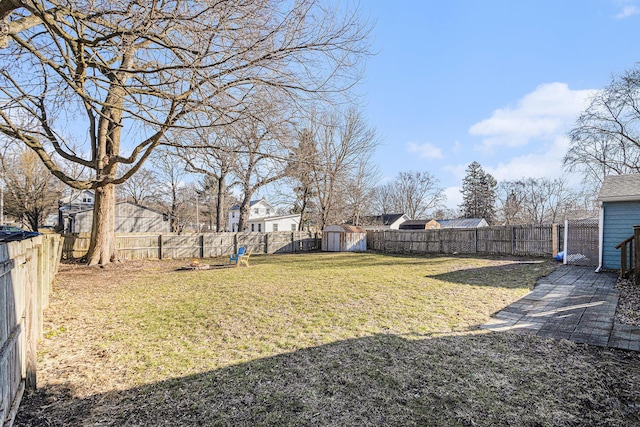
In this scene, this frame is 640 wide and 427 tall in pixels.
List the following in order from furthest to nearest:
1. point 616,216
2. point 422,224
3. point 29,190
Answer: point 422,224 < point 29,190 < point 616,216

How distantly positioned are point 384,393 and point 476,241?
590 inches

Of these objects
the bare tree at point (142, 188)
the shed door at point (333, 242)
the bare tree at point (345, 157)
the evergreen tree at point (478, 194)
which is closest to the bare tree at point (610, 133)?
the bare tree at point (345, 157)

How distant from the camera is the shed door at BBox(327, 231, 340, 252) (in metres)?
19.6

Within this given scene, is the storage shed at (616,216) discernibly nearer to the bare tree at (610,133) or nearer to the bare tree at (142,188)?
the bare tree at (610,133)

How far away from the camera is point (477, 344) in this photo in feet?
12.0

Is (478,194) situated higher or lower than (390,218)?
higher

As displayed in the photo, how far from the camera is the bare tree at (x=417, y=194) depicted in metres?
39.8

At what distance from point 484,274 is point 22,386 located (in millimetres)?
9678

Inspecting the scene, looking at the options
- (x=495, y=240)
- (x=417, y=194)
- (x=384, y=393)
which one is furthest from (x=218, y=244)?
(x=417, y=194)

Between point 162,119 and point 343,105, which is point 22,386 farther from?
point 343,105

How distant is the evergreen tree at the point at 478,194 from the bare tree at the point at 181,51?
39620mm

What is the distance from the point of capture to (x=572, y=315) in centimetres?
476

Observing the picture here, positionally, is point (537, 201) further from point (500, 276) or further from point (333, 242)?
point (500, 276)

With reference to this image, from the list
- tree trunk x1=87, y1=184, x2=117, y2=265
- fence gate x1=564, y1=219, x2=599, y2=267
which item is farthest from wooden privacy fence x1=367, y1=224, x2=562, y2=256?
tree trunk x1=87, y1=184, x2=117, y2=265
